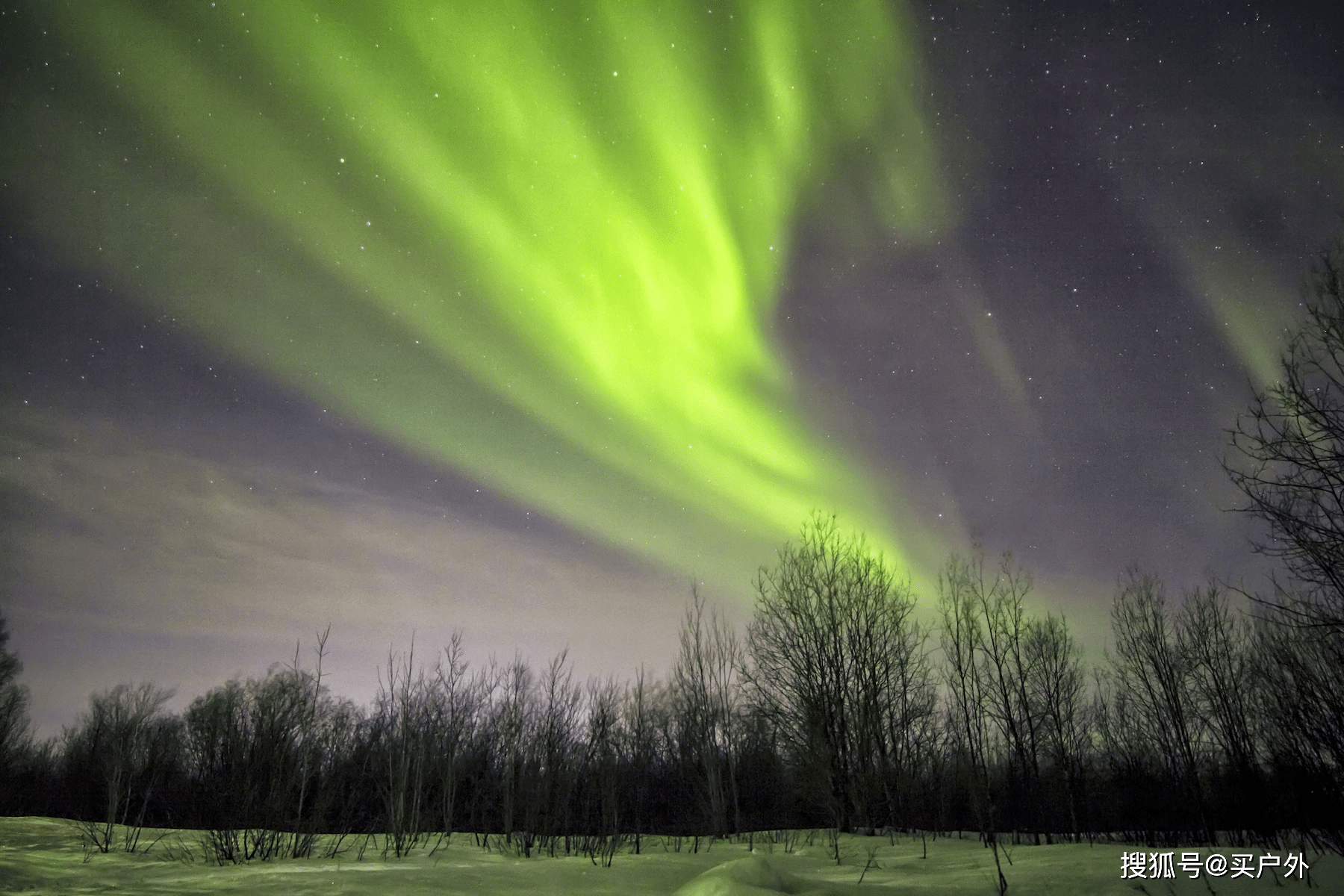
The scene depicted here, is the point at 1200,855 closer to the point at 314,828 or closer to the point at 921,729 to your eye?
the point at 314,828

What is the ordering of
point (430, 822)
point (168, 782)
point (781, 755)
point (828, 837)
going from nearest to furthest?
point (828, 837) < point (430, 822) < point (781, 755) < point (168, 782)

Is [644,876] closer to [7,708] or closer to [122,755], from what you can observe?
[122,755]

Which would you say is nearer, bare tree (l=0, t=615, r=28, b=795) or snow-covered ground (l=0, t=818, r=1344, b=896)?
snow-covered ground (l=0, t=818, r=1344, b=896)

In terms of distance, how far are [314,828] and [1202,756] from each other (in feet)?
96.6

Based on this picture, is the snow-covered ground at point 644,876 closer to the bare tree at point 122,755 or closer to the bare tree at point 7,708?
the bare tree at point 122,755

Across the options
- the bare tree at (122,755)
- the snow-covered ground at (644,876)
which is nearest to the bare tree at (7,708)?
the bare tree at (122,755)

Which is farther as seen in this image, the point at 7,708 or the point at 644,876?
the point at 7,708

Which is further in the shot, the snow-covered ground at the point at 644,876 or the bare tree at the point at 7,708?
the bare tree at the point at 7,708

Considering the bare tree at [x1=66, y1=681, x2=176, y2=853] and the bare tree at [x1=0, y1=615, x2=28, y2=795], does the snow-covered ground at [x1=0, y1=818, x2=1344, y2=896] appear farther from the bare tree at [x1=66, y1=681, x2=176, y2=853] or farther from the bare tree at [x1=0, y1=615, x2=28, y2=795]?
the bare tree at [x1=0, y1=615, x2=28, y2=795]

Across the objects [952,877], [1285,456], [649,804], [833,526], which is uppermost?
[833,526]

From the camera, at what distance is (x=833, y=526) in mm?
25516

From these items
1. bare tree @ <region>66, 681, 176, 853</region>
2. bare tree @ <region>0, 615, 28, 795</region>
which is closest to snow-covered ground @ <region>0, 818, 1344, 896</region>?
bare tree @ <region>66, 681, 176, 853</region>

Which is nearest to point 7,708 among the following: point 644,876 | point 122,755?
point 122,755

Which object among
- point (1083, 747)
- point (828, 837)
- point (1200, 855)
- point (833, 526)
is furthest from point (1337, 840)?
point (1083, 747)
